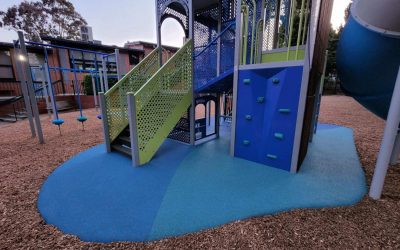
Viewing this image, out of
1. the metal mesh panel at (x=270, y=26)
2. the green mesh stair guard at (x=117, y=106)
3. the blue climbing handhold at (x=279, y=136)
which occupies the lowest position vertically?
the blue climbing handhold at (x=279, y=136)

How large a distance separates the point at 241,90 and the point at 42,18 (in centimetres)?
2318

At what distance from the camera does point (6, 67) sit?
12125 millimetres

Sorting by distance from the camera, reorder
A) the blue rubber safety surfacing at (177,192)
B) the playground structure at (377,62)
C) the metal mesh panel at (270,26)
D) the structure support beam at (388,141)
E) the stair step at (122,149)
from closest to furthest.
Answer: the blue rubber safety surfacing at (177,192), the structure support beam at (388,141), the playground structure at (377,62), the stair step at (122,149), the metal mesh panel at (270,26)

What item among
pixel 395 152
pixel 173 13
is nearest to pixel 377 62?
pixel 395 152

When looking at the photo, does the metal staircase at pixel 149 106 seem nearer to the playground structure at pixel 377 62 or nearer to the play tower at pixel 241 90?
the play tower at pixel 241 90

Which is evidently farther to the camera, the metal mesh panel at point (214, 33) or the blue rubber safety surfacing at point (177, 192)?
the metal mesh panel at point (214, 33)

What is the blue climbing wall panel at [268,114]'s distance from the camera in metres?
3.18

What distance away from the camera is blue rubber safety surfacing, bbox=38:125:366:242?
6.89 feet

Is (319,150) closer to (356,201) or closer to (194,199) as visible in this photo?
(356,201)

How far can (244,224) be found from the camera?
2.06 m

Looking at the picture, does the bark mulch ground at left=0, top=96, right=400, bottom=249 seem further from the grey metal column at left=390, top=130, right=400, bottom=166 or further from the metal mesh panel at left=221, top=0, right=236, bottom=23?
the metal mesh panel at left=221, top=0, right=236, bottom=23

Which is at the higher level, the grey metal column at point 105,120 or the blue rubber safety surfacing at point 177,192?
the grey metal column at point 105,120

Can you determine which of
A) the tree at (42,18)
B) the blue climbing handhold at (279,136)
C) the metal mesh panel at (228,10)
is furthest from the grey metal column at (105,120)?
the tree at (42,18)

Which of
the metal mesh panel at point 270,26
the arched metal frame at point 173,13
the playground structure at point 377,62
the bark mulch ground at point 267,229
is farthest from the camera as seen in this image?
A: the arched metal frame at point 173,13
